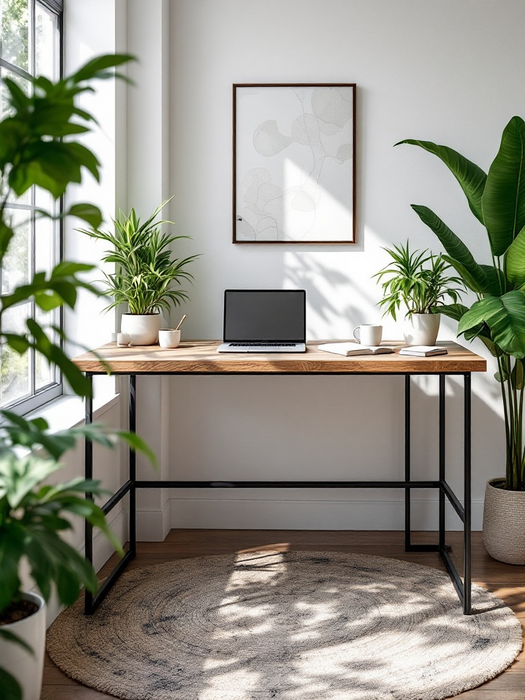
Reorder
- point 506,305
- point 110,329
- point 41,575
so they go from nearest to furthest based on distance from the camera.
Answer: point 41,575 → point 506,305 → point 110,329

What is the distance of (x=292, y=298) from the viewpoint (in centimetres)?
336

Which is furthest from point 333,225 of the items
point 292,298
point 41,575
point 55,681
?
point 41,575

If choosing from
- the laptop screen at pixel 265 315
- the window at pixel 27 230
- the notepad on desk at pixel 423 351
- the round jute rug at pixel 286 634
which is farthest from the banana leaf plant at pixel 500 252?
the window at pixel 27 230

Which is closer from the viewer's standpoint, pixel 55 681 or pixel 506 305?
pixel 55 681

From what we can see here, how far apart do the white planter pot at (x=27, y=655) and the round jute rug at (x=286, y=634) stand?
55 cm

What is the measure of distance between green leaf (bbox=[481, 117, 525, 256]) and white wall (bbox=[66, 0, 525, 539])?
0.47m

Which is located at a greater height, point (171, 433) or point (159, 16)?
point (159, 16)

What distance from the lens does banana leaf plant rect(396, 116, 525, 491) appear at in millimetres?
2750

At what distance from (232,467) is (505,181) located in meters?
1.76

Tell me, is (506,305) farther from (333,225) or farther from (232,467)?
(232,467)

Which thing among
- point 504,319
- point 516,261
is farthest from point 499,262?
point 504,319

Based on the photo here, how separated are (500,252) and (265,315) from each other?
3.28 feet

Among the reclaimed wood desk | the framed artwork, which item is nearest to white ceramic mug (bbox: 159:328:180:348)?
the reclaimed wood desk

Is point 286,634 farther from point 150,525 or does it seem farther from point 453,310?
point 453,310
